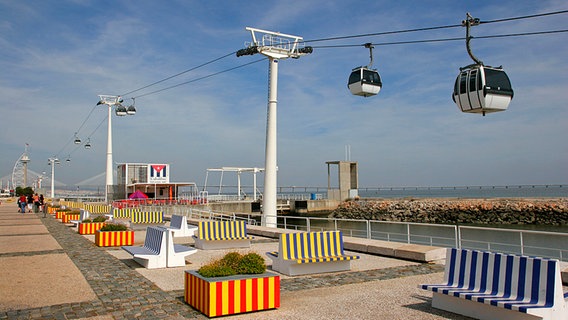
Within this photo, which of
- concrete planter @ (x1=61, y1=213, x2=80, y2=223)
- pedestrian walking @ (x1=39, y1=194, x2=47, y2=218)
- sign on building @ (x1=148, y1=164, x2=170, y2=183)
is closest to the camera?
concrete planter @ (x1=61, y1=213, x2=80, y2=223)

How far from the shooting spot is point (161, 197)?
51.9 metres

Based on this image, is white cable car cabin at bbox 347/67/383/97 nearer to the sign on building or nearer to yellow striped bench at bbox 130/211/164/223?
yellow striped bench at bbox 130/211/164/223

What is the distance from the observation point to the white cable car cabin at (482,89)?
9.85 metres

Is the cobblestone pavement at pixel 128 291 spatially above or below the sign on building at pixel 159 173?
below

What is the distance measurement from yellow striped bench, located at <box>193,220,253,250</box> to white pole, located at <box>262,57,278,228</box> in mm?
7501

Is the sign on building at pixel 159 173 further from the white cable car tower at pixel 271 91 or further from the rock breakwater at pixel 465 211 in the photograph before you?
the white cable car tower at pixel 271 91

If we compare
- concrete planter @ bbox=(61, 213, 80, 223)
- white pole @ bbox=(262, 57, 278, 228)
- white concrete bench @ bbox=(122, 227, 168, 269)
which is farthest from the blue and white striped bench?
concrete planter @ bbox=(61, 213, 80, 223)

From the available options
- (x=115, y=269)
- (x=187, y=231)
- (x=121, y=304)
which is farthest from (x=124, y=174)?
(x=121, y=304)

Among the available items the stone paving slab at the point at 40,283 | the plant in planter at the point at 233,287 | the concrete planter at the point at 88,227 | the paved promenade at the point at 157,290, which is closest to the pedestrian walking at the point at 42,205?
the concrete planter at the point at 88,227

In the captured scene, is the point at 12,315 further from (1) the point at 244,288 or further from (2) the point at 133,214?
(2) the point at 133,214

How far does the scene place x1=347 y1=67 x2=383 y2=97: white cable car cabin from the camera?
13219 millimetres

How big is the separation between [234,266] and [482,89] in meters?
5.96

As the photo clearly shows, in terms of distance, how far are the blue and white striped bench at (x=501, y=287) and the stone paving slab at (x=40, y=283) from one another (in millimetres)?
5978

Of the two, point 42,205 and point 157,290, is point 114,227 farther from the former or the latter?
point 42,205
